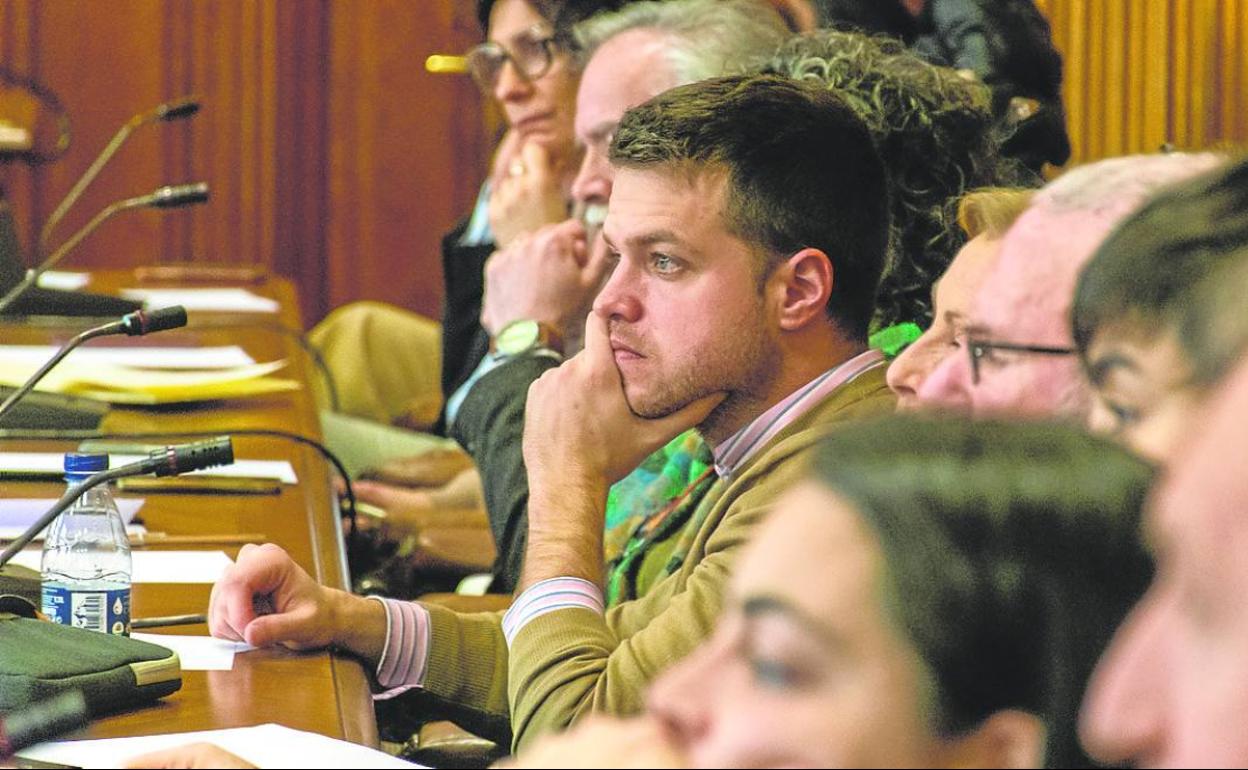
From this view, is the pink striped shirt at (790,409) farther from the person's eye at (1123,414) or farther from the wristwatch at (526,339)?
the person's eye at (1123,414)

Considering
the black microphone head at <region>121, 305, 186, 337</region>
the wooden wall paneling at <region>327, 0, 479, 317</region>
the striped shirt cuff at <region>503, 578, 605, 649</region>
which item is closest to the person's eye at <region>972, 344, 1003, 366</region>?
the striped shirt cuff at <region>503, 578, 605, 649</region>

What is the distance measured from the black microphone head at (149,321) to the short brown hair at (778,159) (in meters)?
0.47

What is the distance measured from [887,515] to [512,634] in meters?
0.96

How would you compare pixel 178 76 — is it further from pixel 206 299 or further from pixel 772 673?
pixel 772 673

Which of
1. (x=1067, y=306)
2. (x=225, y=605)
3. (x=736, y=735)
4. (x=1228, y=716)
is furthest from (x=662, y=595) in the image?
(x=1228, y=716)

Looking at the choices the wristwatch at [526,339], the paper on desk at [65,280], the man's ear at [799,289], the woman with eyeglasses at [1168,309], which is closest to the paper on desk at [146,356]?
the wristwatch at [526,339]

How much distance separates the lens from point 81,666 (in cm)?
132

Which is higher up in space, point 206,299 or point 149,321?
point 149,321

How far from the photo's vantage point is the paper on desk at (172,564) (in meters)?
1.80

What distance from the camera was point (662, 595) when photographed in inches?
68.5

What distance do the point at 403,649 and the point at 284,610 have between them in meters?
0.15

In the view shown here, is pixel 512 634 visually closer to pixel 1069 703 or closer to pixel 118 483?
pixel 118 483

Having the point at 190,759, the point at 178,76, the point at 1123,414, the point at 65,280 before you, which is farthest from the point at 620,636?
the point at 178,76

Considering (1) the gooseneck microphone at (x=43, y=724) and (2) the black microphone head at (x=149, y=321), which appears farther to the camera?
(2) the black microphone head at (x=149, y=321)
